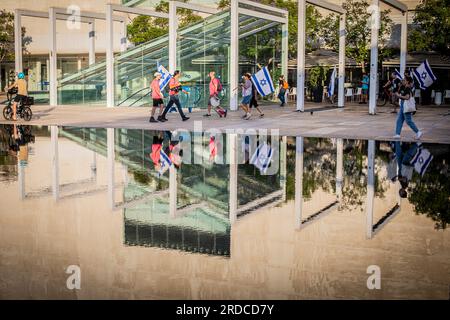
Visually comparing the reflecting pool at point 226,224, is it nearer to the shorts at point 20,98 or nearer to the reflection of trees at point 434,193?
the reflection of trees at point 434,193

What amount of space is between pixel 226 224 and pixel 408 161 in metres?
6.75

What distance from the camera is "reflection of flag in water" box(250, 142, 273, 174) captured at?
44.0 feet

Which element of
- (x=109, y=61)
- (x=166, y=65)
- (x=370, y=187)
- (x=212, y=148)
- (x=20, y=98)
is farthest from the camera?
(x=109, y=61)

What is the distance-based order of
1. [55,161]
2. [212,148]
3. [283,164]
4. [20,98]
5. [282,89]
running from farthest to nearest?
1. [282,89]
2. [20,98]
3. [212,148]
4. [55,161]
5. [283,164]

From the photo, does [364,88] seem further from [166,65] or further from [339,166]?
[339,166]

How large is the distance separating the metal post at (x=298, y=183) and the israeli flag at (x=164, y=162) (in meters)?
2.37

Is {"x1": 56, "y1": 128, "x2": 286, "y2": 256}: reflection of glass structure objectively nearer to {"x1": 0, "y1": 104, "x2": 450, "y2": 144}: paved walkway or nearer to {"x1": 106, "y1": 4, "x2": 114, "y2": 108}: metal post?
{"x1": 0, "y1": 104, "x2": 450, "y2": 144}: paved walkway

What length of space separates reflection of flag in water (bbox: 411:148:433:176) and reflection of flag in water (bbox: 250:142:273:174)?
2.73m

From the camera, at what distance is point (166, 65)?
34.2m

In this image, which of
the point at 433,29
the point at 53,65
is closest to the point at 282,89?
the point at 433,29

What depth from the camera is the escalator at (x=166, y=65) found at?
32188mm

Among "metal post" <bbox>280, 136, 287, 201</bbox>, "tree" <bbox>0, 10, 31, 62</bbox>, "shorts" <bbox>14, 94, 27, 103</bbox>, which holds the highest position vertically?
"tree" <bbox>0, 10, 31, 62</bbox>

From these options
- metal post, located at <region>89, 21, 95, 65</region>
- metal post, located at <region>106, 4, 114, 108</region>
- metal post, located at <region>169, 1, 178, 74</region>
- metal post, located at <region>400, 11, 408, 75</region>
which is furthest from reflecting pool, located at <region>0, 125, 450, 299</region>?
metal post, located at <region>89, 21, 95, 65</region>
